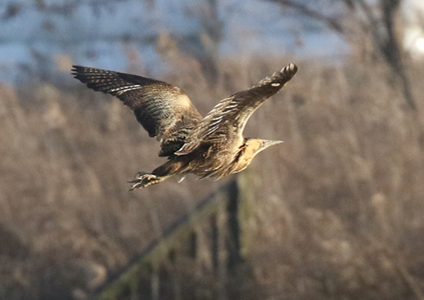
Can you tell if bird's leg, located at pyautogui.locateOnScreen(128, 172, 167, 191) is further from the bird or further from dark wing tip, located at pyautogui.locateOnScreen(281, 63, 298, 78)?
dark wing tip, located at pyautogui.locateOnScreen(281, 63, 298, 78)

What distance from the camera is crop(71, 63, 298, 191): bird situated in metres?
1.28

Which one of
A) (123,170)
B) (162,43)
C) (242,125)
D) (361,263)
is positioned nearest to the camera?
(242,125)

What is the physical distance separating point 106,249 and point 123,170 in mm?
1187

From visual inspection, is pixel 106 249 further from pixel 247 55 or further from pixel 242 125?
pixel 242 125

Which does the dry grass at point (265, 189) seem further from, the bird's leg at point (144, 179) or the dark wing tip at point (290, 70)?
the dark wing tip at point (290, 70)

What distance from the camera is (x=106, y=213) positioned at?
6543 millimetres

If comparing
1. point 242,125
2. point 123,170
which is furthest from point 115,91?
point 123,170

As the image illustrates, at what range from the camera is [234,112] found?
1.30 metres

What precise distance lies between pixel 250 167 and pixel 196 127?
3.66 meters

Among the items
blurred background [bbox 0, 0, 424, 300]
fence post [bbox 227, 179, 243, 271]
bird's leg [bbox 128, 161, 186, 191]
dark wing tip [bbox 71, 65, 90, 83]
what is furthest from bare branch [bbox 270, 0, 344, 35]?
bird's leg [bbox 128, 161, 186, 191]

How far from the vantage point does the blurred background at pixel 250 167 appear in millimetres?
5496

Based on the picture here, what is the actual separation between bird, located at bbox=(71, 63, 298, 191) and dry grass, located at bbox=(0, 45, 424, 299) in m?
3.15

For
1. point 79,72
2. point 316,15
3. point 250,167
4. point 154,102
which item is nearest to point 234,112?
point 154,102

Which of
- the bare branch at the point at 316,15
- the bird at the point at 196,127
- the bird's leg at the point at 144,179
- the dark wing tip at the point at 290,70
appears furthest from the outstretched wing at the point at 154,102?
the bare branch at the point at 316,15
